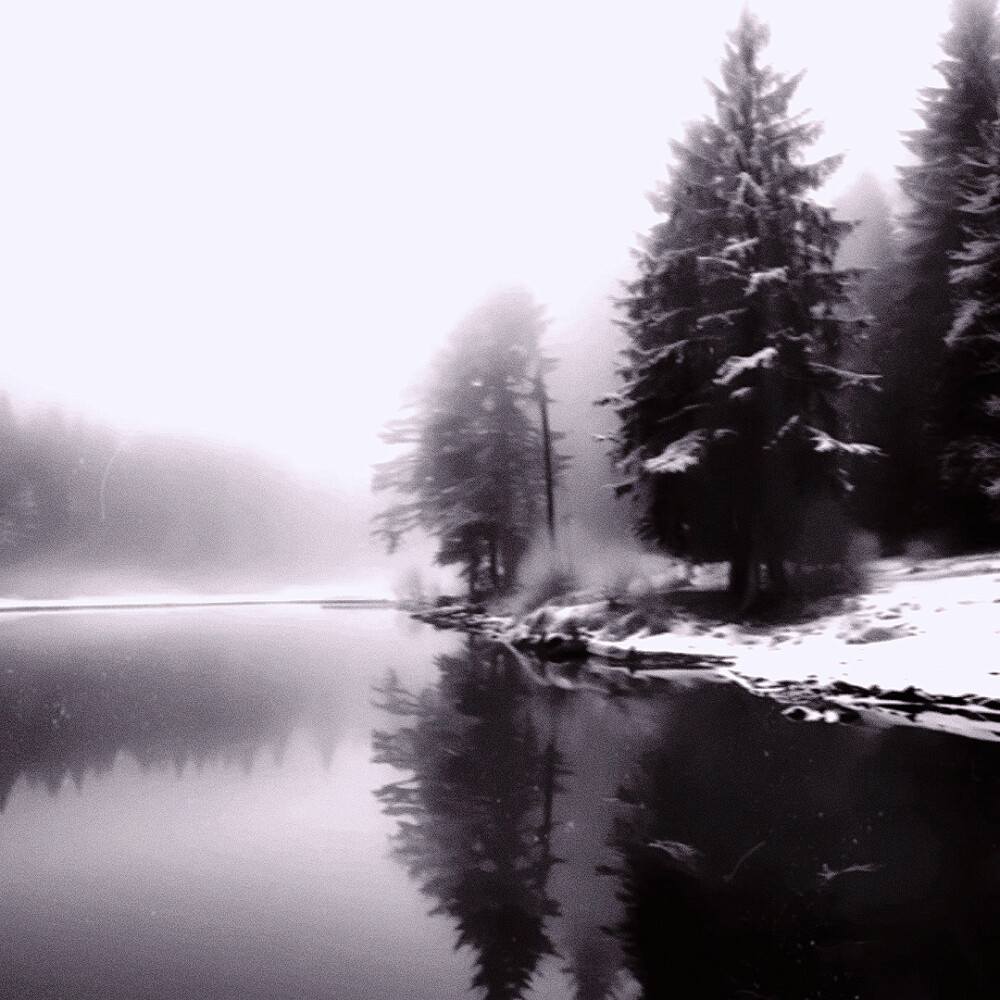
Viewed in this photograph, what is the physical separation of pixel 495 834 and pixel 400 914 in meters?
1.50

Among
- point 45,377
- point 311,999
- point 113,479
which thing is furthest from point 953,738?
point 45,377

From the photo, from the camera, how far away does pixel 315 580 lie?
85.9 meters

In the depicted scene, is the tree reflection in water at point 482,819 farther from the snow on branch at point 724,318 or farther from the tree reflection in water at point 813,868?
the snow on branch at point 724,318

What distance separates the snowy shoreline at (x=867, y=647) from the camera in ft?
33.5

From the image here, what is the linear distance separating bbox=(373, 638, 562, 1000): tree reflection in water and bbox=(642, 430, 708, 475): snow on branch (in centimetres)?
669

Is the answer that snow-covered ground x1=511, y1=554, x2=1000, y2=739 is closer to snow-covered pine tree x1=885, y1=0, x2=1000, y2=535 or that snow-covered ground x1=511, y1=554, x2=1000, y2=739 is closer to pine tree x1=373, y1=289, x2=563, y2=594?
snow-covered pine tree x1=885, y1=0, x2=1000, y2=535

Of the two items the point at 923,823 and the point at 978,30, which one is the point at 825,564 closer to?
the point at 923,823

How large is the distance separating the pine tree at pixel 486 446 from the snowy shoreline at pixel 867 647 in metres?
9.11

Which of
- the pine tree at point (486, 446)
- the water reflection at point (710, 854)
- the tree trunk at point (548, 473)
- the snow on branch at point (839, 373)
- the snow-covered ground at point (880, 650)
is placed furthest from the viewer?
the pine tree at point (486, 446)

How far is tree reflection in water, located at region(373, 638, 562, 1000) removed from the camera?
15.8ft

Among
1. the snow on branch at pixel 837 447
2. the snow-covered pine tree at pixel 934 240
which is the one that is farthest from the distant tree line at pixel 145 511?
the snow-covered pine tree at pixel 934 240

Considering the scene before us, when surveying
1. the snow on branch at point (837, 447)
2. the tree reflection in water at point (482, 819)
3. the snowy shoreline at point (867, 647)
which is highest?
the snow on branch at point (837, 447)

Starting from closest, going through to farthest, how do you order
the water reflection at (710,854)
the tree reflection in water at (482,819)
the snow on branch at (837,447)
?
the water reflection at (710,854)
the tree reflection in water at (482,819)
the snow on branch at (837,447)

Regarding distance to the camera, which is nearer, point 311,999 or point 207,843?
point 311,999
